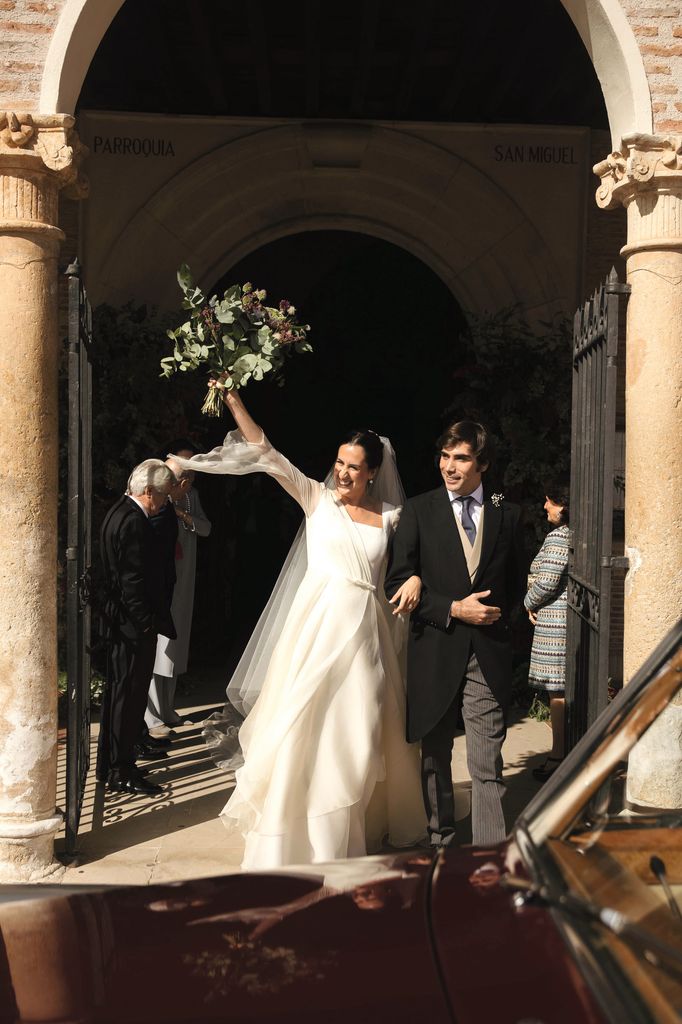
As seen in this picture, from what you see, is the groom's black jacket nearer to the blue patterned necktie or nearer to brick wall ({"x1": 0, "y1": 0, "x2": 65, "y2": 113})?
the blue patterned necktie

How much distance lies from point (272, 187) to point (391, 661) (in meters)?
6.04

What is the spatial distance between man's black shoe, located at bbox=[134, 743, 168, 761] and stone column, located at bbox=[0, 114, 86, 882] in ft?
7.02

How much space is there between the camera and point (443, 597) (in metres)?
4.83

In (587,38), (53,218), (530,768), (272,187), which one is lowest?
(530,768)

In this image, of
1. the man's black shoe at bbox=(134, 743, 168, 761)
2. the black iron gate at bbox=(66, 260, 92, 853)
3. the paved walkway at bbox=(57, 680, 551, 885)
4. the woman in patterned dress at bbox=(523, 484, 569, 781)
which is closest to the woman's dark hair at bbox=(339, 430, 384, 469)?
the black iron gate at bbox=(66, 260, 92, 853)

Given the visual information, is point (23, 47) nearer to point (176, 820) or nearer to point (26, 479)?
point (26, 479)

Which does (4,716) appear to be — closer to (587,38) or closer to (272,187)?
(587,38)

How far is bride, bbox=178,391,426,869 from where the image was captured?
482 cm

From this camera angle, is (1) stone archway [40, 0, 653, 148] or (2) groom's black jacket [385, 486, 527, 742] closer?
(2) groom's black jacket [385, 486, 527, 742]

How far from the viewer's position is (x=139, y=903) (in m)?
2.07

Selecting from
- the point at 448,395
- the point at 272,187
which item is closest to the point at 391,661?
the point at 272,187

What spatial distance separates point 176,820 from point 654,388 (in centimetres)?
325

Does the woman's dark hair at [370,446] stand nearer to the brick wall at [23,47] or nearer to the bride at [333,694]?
the bride at [333,694]

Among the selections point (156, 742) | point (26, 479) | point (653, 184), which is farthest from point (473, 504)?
point (156, 742)
